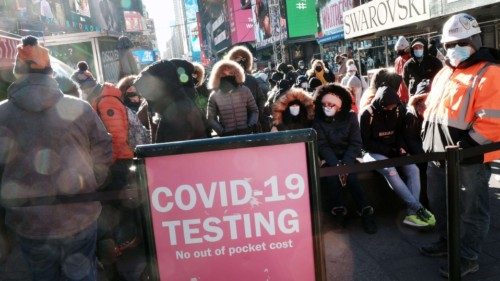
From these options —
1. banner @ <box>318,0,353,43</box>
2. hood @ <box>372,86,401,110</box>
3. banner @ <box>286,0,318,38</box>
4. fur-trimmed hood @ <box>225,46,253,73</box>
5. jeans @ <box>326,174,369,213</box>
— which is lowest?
jeans @ <box>326,174,369,213</box>

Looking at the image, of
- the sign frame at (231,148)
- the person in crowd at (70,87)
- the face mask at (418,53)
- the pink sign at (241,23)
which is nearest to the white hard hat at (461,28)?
the sign frame at (231,148)

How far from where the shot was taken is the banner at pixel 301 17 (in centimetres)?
3366

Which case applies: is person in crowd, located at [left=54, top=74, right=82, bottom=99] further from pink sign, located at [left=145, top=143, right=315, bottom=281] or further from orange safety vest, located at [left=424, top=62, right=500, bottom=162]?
orange safety vest, located at [left=424, top=62, right=500, bottom=162]

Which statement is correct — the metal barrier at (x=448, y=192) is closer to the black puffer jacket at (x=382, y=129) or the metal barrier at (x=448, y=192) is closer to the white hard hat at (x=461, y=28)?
the white hard hat at (x=461, y=28)

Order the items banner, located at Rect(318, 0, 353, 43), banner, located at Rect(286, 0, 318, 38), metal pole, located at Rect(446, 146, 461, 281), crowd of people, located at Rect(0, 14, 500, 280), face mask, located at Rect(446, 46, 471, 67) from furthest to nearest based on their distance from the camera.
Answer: banner, located at Rect(286, 0, 318, 38)
banner, located at Rect(318, 0, 353, 43)
face mask, located at Rect(446, 46, 471, 67)
metal pole, located at Rect(446, 146, 461, 281)
crowd of people, located at Rect(0, 14, 500, 280)

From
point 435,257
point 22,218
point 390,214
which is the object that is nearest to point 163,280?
point 22,218

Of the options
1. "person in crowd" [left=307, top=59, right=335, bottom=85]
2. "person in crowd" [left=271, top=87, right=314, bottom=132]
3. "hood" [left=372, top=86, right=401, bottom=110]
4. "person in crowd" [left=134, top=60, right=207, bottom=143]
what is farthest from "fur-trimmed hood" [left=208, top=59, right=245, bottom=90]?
"person in crowd" [left=307, top=59, right=335, bottom=85]

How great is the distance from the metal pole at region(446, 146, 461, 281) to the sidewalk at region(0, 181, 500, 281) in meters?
0.79

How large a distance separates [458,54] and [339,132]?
193 cm

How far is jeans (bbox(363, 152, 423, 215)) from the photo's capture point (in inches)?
185

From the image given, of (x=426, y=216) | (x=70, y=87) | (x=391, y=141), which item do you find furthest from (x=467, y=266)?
(x=70, y=87)

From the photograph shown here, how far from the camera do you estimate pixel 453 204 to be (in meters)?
2.73

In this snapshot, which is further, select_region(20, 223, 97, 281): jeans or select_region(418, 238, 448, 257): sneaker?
select_region(418, 238, 448, 257): sneaker

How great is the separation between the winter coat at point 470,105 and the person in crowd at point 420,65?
387cm
